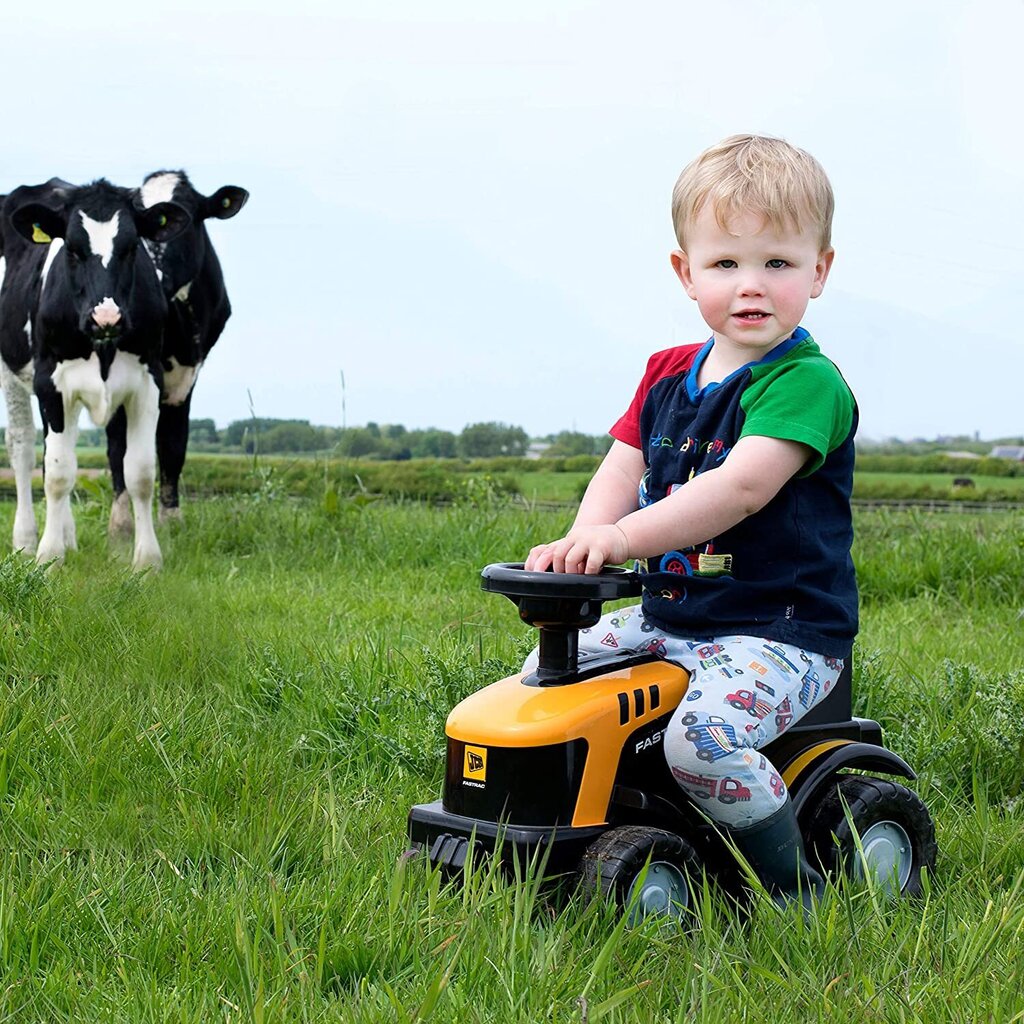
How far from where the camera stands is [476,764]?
103 inches

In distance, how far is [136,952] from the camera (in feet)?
7.77

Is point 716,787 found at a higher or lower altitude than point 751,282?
lower

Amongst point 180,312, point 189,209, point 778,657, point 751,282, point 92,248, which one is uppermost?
point 189,209

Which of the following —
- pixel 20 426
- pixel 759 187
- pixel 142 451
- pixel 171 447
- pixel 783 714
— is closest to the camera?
pixel 759 187

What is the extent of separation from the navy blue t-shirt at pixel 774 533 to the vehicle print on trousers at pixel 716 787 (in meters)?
0.35

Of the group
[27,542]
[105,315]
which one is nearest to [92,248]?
[105,315]

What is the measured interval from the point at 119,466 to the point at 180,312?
114cm

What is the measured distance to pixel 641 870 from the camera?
96.7 inches

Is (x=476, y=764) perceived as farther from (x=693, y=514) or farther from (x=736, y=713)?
(x=693, y=514)

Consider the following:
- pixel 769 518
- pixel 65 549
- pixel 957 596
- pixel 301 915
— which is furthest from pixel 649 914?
pixel 65 549

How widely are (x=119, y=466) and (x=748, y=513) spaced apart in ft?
21.5

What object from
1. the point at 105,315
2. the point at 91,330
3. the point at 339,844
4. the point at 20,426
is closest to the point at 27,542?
the point at 20,426

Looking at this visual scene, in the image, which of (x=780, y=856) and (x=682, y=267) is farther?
(x=682, y=267)

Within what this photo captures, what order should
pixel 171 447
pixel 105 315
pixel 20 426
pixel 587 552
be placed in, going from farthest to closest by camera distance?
pixel 171 447, pixel 20 426, pixel 105 315, pixel 587 552
